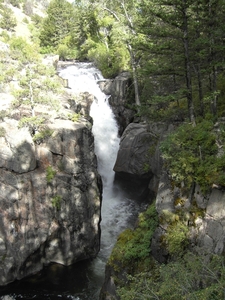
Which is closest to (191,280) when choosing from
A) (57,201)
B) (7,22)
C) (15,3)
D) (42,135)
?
(57,201)

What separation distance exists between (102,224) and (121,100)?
13379 mm

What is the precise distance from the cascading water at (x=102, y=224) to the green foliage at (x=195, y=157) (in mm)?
8533

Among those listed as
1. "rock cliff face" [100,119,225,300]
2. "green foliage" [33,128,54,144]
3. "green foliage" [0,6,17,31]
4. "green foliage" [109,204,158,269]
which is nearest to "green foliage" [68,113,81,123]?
"green foliage" [33,128,54,144]

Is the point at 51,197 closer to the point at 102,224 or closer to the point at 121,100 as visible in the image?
the point at 102,224

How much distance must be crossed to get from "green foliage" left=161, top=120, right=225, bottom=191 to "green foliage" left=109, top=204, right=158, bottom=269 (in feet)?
8.21

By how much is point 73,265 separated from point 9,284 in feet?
12.0

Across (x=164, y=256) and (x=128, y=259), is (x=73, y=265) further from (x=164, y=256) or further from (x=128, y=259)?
(x=164, y=256)

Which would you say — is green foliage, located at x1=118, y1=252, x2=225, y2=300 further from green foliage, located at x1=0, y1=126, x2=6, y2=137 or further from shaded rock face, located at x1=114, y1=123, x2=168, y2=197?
shaded rock face, located at x1=114, y1=123, x2=168, y2=197

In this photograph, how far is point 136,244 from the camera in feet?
43.8

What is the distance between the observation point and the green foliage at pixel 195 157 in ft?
36.5

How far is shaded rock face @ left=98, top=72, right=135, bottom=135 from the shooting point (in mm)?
28922

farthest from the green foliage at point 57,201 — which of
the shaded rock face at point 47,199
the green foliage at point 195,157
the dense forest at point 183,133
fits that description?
the green foliage at point 195,157

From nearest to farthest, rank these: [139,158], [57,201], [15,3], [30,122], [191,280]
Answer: [191,280] < [57,201] < [30,122] < [139,158] < [15,3]

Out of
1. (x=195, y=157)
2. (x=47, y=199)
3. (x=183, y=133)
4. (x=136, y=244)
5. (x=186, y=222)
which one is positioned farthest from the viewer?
(x=47, y=199)
